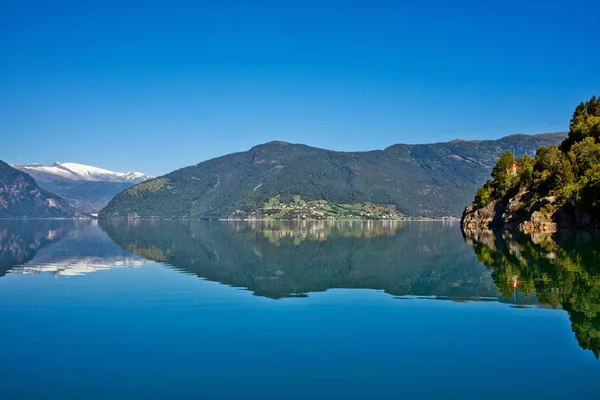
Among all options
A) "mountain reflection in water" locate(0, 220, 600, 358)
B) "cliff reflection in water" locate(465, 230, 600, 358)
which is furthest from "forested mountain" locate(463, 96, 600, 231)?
"cliff reflection in water" locate(465, 230, 600, 358)

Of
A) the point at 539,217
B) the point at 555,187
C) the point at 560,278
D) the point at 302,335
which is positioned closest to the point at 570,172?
the point at 555,187

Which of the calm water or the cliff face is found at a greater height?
the cliff face

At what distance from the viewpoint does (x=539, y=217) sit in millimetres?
114688

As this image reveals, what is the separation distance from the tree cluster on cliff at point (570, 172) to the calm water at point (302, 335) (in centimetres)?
7009

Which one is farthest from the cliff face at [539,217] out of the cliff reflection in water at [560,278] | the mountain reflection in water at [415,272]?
the cliff reflection in water at [560,278]

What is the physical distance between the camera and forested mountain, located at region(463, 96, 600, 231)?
108 metres

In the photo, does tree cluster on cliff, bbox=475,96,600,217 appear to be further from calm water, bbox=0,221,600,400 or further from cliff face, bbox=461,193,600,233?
calm water, bbox=0,221,600,400

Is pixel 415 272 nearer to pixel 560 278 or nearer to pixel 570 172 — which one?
pixel 560 278

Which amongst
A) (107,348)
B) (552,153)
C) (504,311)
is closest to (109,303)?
(107,348)

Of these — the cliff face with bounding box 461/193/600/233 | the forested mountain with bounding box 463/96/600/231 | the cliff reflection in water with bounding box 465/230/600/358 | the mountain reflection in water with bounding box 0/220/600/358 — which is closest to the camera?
the cliff reflection in water with bounding box 465/230/600/358

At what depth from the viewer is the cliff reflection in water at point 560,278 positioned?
78.8 feet

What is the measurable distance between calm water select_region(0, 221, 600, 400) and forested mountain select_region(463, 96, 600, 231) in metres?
71.4

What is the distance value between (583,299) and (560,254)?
96.7ft

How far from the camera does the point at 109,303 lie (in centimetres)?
3072
